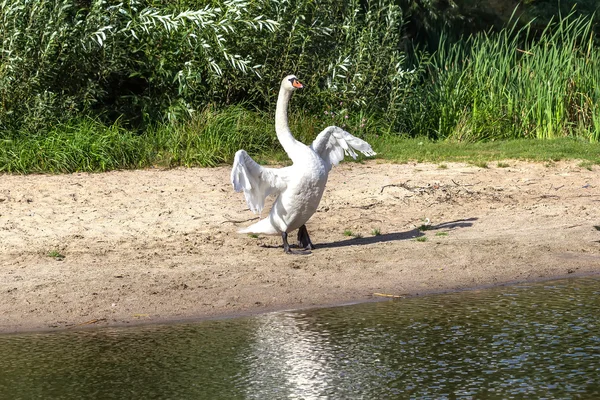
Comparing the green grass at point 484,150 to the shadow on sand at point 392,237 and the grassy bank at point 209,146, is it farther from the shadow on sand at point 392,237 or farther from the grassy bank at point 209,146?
the shadow on sand at point 392,237

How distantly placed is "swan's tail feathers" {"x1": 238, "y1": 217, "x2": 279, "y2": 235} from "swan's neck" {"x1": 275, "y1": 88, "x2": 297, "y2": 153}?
23.9 inches

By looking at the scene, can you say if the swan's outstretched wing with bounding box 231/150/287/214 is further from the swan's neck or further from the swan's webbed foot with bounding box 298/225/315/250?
the swan's webbed foot with bounding box 298/225/315/250

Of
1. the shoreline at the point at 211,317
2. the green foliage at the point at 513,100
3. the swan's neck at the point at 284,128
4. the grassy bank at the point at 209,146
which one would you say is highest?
the swan's neck at the point at 284,128

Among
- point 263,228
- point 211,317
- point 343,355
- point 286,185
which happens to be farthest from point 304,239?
point 343,355

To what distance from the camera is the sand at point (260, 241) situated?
281 inches

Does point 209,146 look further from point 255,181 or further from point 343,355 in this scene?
point 343,355

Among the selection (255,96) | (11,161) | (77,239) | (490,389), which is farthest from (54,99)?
(490,389)

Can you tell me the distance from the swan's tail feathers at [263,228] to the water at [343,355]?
1405mm

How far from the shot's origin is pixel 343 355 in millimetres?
5828

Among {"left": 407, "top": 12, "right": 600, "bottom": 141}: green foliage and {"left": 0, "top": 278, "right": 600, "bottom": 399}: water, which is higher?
{"left": 407, "top": 12, "right": 600, "bottom": 141}: green foliage

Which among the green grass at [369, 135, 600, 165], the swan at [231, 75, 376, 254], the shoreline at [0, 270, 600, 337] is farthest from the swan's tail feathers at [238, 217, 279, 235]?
the green grass at [369, 135, 600, 165]

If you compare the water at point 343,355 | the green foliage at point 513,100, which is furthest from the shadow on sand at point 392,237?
the green foliage at point 513,100

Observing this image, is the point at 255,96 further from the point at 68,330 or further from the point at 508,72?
the point at 68,330

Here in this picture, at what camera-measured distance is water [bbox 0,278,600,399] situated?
5.27 m
